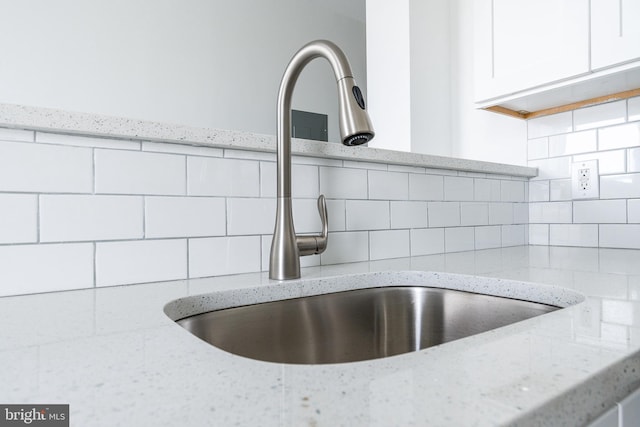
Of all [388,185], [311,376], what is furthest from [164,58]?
[311,376]

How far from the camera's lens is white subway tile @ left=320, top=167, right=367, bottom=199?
0.94 metres

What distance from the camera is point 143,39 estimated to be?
2469 mm

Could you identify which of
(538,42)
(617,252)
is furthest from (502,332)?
(538,42)

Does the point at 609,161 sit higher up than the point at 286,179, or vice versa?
the point at 609,161

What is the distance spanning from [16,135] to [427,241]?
968 millimetres

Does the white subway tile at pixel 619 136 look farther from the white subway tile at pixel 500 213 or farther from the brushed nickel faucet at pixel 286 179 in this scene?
the brushed nickel faucet at pixel 286 179

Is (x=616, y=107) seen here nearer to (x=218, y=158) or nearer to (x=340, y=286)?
(x=340, y=286)

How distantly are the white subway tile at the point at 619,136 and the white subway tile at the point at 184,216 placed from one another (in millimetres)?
1292

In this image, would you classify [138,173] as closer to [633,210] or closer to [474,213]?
[474,213]

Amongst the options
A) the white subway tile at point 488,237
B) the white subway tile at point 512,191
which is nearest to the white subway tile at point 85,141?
A: the white subway tile at point 488,237

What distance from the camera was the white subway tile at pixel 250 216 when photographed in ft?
2.68

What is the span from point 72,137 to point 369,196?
0.65m

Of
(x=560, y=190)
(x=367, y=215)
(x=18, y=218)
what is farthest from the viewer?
(x=560, y=190)

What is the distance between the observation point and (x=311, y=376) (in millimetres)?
281
